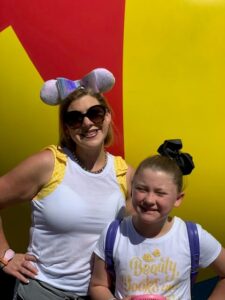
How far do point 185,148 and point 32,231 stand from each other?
64 centimetres

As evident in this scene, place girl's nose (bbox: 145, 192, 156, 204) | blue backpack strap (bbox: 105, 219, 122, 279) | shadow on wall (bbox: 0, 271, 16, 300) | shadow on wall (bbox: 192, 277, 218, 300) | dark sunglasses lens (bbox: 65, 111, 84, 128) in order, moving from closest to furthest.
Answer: girl's nose (bbox: 145, 192, 156, 204), blue backpack strap (bbox: 105, 219, 122, 279), dark sunglasses lens (bbox: 65, 111, 84, 128), shadow on wall (bbox: 192, 277, 218, 300), shadow on wall (bbox: 0, 271, 16, 300)

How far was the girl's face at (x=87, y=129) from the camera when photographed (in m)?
1.70

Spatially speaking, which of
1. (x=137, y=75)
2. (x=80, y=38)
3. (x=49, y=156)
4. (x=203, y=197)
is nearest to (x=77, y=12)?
(x=80, y=38)

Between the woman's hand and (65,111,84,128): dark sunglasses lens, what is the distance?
1.61 feet

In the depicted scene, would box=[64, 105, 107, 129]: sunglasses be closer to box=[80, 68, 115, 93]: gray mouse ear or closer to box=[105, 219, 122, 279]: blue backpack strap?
box=[80, 68, 115, 93]: gray mouse ear

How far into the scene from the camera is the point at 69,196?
168cm

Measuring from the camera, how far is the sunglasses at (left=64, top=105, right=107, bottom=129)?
5.60 feet

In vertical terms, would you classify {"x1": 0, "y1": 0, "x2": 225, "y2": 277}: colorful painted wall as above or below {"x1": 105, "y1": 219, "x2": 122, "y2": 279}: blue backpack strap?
above

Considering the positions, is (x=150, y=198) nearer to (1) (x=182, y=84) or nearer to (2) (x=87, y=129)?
(2) (x=87, y=129)

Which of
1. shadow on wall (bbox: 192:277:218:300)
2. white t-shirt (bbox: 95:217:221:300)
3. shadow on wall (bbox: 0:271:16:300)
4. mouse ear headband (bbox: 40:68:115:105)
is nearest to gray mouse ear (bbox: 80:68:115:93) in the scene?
mouse ear headband (bbox: 40:68:115:105)

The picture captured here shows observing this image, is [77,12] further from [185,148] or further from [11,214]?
[11,214]

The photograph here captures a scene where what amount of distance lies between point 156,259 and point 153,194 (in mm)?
211

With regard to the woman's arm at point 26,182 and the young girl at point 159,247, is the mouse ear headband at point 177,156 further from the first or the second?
the woman's arm at point 26,182

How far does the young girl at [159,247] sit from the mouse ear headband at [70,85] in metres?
0.34
